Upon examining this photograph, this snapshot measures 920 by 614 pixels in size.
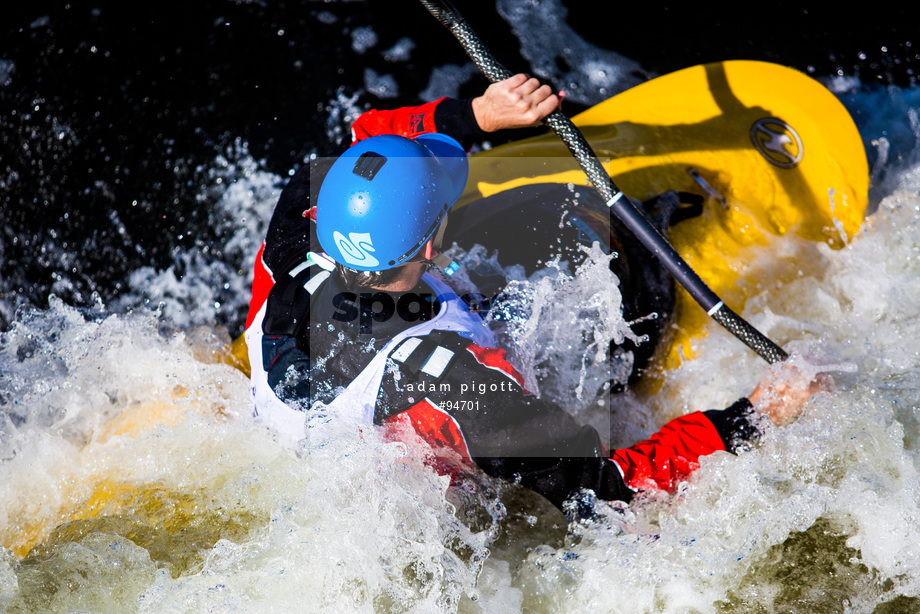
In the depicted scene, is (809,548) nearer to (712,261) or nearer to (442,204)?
(712,261)

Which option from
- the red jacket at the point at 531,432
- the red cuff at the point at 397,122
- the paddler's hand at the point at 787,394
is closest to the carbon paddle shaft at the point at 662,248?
the paddler's hand at the point at 787,394

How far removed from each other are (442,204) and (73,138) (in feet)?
10.8

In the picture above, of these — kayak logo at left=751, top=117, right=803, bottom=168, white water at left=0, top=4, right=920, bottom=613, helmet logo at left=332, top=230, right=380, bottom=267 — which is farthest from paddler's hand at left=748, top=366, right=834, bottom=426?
helmet logo at left=332, top=230, right=380, bottom=267

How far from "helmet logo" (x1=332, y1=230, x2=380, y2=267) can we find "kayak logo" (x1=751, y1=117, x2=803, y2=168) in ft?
7.39

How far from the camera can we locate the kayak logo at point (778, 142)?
321 cm

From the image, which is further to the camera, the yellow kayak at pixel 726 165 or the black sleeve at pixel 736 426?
the yellow kayak at pixel 726 165

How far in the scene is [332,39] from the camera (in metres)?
4.52

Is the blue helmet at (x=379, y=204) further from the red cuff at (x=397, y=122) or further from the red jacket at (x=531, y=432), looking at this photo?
the red cuff at (x=397, y=122)

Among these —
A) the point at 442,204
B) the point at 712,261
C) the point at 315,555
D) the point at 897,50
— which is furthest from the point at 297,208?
the point at 897,50

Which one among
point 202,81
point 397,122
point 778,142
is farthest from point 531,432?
point 202,81

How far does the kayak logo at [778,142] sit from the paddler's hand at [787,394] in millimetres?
1245

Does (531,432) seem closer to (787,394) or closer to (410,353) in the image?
(410,353)

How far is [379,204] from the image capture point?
76.5 inches

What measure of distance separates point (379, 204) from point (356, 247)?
0.15 meters
